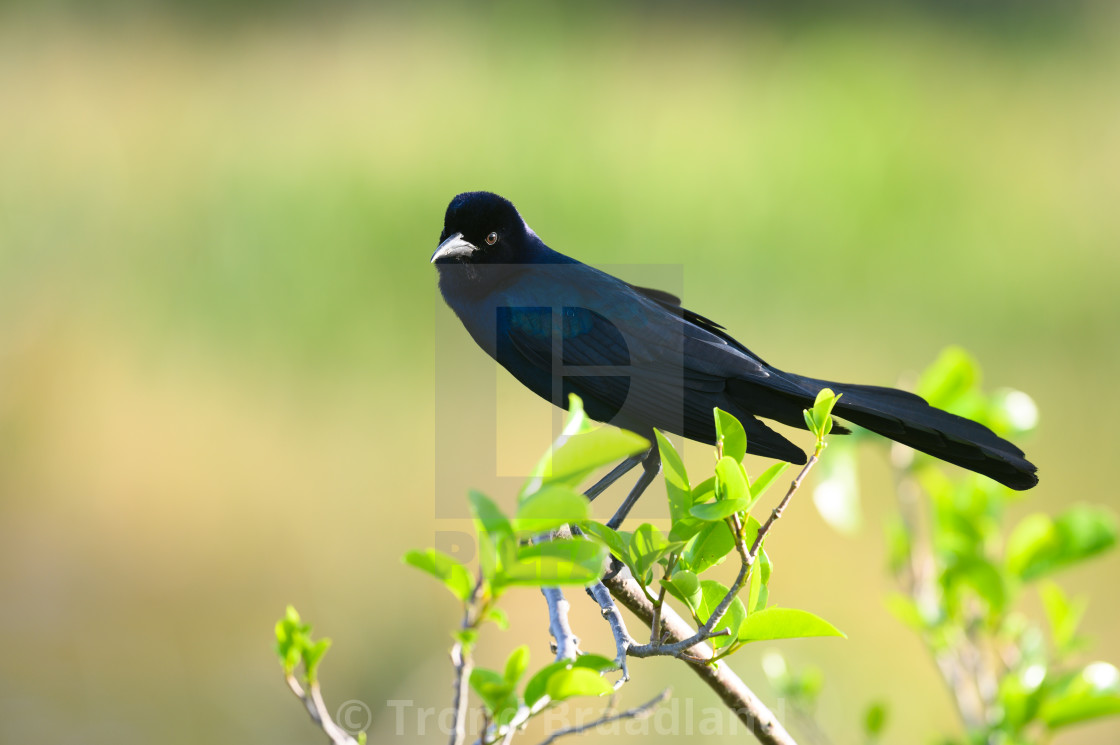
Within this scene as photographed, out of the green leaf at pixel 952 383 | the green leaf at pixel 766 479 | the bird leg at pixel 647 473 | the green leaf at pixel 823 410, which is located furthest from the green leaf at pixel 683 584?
the green leaf at pixel 952 383

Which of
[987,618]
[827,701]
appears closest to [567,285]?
[987,618]

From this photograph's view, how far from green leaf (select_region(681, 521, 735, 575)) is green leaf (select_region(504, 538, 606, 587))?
38cm

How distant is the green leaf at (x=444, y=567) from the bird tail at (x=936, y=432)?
0.95 m

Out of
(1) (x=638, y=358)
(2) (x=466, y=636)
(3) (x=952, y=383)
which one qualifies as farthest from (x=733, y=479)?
(3) (x=952, y=383)

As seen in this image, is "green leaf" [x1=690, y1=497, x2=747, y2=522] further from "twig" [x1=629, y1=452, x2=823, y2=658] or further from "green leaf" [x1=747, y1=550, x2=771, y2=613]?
"green leaf" [x1=747, y1=550, x2=771, y2=613]

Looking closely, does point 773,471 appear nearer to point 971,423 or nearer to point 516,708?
point 516,708

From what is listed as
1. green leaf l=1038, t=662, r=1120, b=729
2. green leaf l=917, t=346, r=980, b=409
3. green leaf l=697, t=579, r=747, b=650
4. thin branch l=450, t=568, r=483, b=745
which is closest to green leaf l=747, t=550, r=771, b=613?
green leaf l=697, t=579, r=747, b=650

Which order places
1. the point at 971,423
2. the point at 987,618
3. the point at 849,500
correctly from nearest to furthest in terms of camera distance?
the point at 971,423 < the point at 987,618 < the point at 849,500

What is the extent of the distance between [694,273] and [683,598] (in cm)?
465

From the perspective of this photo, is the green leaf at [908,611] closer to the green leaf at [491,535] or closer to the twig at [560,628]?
the twig at [560,628]

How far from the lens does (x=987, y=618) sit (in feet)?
6.29

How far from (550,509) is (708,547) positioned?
47 cm

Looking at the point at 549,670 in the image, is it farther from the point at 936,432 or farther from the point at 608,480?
the point at 608,480

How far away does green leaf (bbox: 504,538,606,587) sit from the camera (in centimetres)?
77
